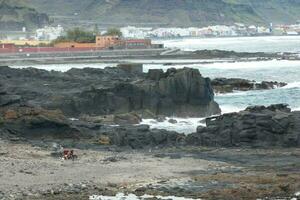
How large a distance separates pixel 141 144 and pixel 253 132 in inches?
169

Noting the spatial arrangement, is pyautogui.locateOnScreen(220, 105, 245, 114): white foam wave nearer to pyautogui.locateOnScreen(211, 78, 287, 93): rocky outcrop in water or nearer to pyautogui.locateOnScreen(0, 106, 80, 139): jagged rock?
pyautogui.locateOnScreen(211, 78, 287, 93): rocky outcrop in water

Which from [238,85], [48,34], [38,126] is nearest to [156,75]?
[238,85]

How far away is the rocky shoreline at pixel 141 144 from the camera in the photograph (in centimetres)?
2253

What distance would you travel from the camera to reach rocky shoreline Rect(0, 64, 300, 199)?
2253cm

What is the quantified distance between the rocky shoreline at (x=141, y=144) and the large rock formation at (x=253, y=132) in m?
0.04

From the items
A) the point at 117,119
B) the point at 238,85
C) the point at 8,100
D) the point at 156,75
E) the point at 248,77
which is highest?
the point at 156,75

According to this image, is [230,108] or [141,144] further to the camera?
[230,108]

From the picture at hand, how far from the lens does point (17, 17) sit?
172500mm

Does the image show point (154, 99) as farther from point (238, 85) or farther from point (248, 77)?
point (248, 77)

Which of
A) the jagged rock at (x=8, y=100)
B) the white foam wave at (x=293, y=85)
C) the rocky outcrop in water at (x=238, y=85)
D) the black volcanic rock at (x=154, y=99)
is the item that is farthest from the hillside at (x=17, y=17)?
the jagged rock at (x=8, y=100)

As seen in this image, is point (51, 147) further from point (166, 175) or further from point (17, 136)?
point (166, 175)

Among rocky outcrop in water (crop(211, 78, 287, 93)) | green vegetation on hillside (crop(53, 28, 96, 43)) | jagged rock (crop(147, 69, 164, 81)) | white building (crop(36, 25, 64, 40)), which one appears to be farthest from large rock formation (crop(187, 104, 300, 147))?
white building (crop(36, 25, 64, 40))

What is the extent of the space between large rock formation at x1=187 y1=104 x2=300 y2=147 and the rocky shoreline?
0.13ft

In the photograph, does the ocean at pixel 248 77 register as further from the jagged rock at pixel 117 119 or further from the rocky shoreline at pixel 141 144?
→ the rocky shoreline at pixel 141 144
